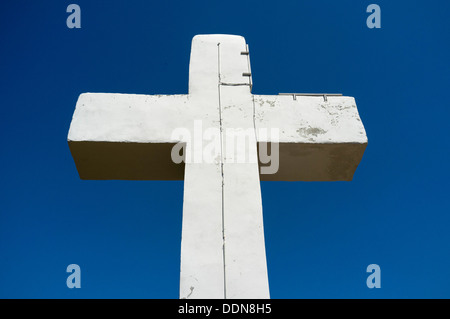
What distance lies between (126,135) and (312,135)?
141 centimetres

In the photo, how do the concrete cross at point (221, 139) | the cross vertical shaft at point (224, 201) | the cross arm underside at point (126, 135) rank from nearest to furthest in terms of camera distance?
the cross vertical shaft at point (224, 201)
the concrete cross at point (221, 139)
the cross arm underside at point (126, 135)

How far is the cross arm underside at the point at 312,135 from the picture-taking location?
386cm

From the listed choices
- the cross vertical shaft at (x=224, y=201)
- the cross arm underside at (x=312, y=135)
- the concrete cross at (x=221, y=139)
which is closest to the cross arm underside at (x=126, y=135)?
the concrete cross at (x=221, y=139)

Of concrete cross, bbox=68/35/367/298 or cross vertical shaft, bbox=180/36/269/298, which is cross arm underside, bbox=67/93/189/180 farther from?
cross vertical shaft, bbox=180/36/269/298

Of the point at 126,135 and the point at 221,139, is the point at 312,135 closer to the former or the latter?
the point at 221,139

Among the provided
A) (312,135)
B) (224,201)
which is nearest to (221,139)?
(224,201)

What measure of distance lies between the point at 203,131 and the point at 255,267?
1.19 metres

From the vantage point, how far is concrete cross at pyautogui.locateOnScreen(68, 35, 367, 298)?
3348mm

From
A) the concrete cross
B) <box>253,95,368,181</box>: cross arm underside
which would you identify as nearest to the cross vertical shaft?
the concrete cross

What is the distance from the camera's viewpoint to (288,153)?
3.92 m

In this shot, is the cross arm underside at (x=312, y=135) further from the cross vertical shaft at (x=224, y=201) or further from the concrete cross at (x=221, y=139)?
the cross vertical shaft at (x=224, y=201)

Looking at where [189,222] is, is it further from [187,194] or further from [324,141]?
[324,141]

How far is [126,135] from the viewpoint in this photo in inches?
149

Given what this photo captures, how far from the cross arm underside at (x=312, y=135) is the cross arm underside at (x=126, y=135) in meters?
0.69
